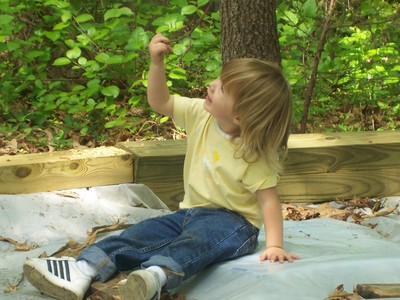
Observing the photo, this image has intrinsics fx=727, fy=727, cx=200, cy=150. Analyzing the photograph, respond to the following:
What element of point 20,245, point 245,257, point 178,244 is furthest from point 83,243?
point 245,257

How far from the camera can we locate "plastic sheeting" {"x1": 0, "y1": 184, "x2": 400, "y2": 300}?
2.61m

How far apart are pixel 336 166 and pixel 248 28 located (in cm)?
98

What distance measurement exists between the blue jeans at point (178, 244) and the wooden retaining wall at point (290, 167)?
3.05 feet

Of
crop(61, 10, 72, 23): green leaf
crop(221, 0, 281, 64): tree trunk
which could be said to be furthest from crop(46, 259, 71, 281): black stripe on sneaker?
crop(61, 10, 72, 23): green leaf

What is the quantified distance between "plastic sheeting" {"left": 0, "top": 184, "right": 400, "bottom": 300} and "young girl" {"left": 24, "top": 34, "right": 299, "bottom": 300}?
10cm

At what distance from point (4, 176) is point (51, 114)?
238 cm

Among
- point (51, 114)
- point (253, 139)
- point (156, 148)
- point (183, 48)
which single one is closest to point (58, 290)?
point (253, 139)

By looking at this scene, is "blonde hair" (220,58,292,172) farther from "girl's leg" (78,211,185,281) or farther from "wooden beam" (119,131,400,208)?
"wooden beam" (119,131,400,208)

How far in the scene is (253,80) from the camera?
2898 millimetres

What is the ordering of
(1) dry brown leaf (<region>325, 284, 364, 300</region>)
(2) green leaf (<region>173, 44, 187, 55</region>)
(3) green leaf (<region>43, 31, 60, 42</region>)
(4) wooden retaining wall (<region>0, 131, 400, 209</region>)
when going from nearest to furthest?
(1) dry brown leaf (<region>325, 284, 364, 300</region>) → (4) wooden retaining wall (<region>0, 131, 400, 209</region>) → (2) green leaf (<region>173, 44, 187, 55</region>) → (3) green leaf (<region>43, 31, 60, 42</region>)

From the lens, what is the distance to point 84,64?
5.80 m

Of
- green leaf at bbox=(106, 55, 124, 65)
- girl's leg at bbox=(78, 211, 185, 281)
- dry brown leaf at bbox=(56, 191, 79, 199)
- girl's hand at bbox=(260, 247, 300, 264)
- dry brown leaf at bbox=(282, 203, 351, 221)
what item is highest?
green leaf at bbox=(106, 55, 124, 65)

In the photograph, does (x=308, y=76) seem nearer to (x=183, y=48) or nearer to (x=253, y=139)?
(x=183, y=48)

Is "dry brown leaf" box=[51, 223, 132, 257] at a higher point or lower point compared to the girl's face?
lower
